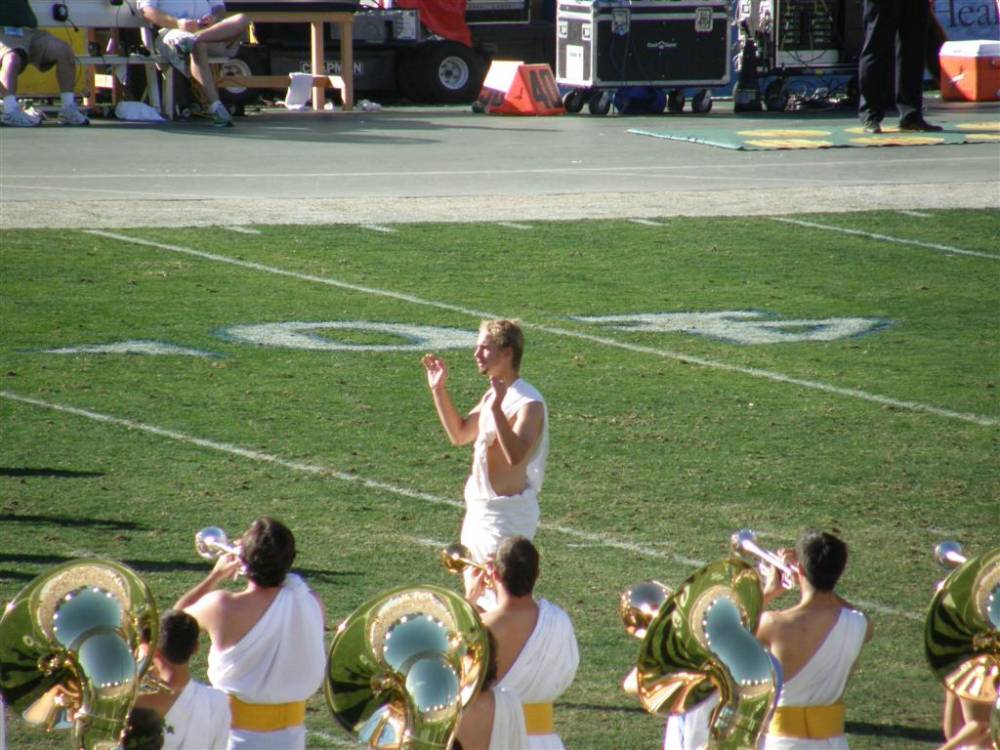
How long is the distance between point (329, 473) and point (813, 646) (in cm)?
520

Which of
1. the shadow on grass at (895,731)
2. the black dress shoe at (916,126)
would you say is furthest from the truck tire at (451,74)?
the shadow on grass at (895,731)

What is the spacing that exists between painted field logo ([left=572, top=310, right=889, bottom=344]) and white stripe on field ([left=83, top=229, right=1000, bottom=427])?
52 centimetres

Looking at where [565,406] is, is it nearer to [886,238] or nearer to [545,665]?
[545,665]

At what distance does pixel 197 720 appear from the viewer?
5.52 metres

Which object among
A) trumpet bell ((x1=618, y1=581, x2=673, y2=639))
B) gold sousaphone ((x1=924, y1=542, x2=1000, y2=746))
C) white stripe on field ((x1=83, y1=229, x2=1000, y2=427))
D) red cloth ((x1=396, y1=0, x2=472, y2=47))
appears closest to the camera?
gold sousaphone ((x1=924, y1=542, x2=1000, y2=746))

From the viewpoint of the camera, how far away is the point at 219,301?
49.1 feet

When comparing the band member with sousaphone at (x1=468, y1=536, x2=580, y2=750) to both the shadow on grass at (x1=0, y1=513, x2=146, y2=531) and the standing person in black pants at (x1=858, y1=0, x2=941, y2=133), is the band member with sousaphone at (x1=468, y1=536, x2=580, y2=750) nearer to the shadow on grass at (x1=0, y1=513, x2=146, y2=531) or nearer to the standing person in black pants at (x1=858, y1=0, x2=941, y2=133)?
the shadow on grass at (x1=0, y1=513, x2=146, y2=531)

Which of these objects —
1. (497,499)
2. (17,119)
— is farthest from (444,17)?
(497,499)

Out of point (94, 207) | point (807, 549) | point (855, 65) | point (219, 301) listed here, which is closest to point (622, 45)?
point (855, 65)

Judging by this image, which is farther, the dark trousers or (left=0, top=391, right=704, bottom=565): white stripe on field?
the dark trousers

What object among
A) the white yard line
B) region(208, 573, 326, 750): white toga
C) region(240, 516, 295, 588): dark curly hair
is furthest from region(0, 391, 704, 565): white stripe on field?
the white yard line

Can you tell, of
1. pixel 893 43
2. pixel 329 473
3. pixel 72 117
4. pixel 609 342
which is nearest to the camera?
pixel 329 473

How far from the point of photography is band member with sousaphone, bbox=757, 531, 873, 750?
580 cm

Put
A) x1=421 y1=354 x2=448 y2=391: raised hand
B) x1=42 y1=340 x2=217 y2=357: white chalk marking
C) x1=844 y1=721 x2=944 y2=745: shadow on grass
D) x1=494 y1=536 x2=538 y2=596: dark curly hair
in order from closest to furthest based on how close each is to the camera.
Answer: x1=494 y1=536 x2=538 y2=596: dark curly hair < x1=844 y1=721 x2=944 y2=745: shadow on grass < x1=421 y1=354 x2=448 y2=391: raised hand < x1=42 y1=340 x2=217 y2=357: white chalk marking
